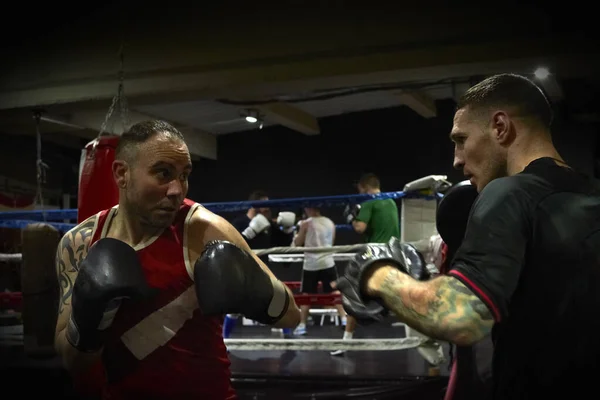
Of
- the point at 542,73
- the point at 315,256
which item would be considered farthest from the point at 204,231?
the point at 315,256

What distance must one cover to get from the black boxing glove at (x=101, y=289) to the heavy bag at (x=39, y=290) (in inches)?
46.2

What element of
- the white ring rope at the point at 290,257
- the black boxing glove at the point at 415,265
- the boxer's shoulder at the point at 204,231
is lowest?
the white ring rope at the point at 290,257

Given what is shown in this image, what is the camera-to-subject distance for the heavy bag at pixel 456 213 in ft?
5.60

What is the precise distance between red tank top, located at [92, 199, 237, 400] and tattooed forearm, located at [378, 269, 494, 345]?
1.95 ft

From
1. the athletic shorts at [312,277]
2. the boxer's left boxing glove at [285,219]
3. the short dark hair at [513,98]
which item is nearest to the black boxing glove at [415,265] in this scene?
the short dark hair at [513,98]

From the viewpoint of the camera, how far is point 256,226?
4.47 meters

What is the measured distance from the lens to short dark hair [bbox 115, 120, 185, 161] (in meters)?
1.49

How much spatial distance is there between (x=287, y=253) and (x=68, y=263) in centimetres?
189

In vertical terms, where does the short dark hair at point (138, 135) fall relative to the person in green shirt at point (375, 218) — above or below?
above

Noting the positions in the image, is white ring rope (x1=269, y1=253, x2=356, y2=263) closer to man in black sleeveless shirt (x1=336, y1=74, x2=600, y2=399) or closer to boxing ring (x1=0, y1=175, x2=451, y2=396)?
boxing ring (x1=0, y1=175, x2=451, y2=396)

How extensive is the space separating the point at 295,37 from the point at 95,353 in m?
2.71

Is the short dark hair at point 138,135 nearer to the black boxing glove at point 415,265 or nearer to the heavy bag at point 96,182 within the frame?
the black boxing glove at point 415,265

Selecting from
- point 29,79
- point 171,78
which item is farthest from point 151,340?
point 29,79

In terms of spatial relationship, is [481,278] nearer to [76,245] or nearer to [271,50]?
[76,245]
